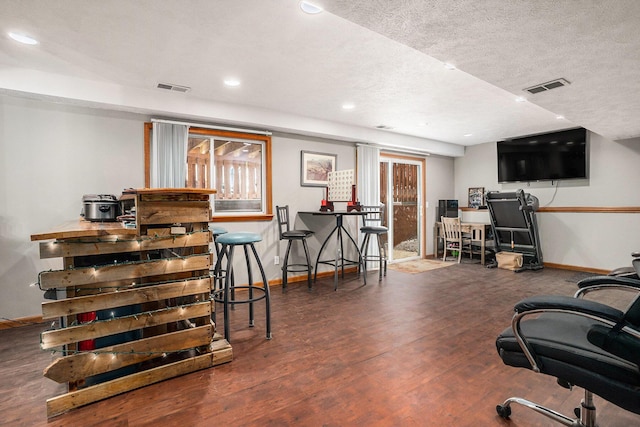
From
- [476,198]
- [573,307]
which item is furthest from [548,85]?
[476,198]

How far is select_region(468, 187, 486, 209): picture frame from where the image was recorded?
6664mm

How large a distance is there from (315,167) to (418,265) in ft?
9.00

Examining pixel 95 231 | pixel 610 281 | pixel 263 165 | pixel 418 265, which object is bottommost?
pixel 418 265

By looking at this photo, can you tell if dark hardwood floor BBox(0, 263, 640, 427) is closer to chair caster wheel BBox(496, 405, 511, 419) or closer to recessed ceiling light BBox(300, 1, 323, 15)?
chair caster wheel BBox(496, 405, 511, 419)

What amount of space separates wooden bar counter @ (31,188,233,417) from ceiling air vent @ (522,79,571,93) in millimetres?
2941

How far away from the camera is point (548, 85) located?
2662 mm

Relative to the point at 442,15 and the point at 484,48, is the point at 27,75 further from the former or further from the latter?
the point at 484,48

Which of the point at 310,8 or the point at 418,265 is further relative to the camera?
the point at 418,265

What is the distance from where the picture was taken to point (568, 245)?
18.0ft

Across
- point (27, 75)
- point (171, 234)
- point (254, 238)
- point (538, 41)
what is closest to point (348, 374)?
point (254, 238)

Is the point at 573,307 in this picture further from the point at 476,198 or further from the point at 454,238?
the point at 476,198

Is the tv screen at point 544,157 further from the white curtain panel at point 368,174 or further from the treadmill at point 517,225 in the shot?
the white curtain panel at point 368,174

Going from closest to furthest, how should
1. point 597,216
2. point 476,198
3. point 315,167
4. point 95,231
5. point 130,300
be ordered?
point 95,231, point 130,300, point 315,167, point 597,216, point 476,198

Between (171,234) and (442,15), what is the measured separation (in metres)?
2.12
